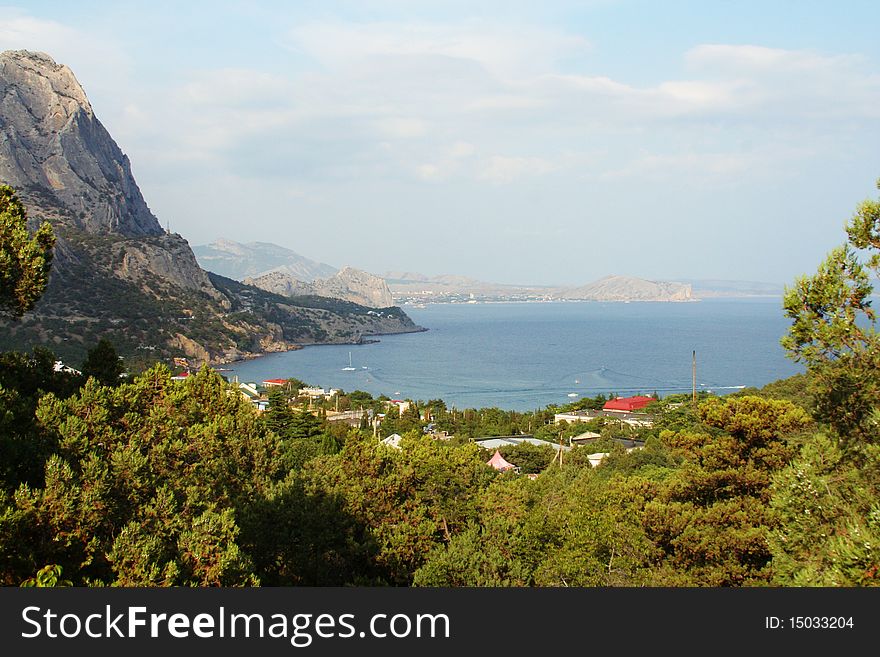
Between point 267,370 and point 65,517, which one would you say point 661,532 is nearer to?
point 65,517

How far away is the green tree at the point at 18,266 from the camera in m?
8.30

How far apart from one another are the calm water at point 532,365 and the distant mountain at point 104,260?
773 cm

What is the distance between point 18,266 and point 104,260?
89996 millimetres

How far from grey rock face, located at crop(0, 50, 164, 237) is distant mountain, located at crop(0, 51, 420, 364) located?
0.51ft

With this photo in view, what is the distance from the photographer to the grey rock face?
320 ft

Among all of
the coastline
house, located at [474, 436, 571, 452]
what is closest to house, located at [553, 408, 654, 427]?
house, located at [474, 436, 571, 452]

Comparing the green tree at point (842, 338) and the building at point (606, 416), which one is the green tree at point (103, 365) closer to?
the green tree at point (842, 338)

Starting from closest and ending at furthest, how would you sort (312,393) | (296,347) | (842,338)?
(842,338) → (312,393) → (296,347)

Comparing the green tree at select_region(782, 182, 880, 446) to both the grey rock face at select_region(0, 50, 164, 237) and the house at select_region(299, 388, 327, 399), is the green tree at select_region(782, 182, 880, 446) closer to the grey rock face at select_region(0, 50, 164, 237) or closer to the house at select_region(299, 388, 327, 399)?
the house at select_region(299, 388, 327, 399)

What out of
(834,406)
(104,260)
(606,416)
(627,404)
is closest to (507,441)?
(606,416)

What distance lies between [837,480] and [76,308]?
3218 inches

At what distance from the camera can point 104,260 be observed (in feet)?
294

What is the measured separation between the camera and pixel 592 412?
1753 inches

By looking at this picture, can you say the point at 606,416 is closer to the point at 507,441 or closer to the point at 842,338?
the point at 507,441
